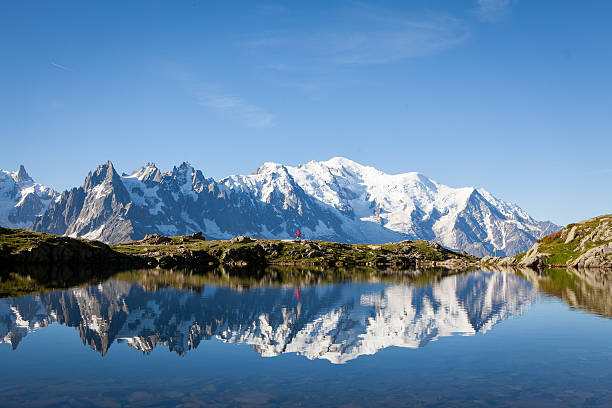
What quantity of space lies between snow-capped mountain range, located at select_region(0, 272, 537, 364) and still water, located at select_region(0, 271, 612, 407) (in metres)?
0.29

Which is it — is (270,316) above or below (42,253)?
below

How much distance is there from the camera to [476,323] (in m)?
69.4

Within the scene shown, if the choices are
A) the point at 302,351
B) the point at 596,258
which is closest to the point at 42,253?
the point at 302,351

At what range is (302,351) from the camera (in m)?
51.5

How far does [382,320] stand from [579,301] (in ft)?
138

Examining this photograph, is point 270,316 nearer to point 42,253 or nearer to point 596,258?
point 42,253

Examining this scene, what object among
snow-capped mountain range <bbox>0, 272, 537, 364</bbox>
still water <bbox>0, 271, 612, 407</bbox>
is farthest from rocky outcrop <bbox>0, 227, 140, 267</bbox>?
Answer: still water <bbox>0, 271, 612, 407</bbox>

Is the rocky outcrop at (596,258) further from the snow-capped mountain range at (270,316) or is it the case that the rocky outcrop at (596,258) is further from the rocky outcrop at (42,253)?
the rocky outcrop at (42,253)

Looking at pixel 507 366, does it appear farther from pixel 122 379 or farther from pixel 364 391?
pixel 122 379

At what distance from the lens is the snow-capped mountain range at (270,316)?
5588cm

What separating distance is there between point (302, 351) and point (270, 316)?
2378 centimetres

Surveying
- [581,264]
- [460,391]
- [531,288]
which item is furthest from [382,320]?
[581,264]

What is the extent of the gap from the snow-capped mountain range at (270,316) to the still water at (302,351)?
0.29 metres

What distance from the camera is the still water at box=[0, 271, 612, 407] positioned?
36469mm
